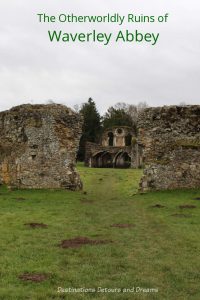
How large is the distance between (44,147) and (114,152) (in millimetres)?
36823

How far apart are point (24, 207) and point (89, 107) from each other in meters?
57.9

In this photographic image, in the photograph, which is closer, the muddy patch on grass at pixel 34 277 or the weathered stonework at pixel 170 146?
the muddy patch on grass at pixel 34 277

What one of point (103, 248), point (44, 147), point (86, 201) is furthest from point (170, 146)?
point (103, 248)

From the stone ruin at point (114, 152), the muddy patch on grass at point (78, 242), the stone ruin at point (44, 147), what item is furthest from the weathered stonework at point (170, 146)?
the stone ruin at point (114, 152)

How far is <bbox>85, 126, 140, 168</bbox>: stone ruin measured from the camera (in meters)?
58.0

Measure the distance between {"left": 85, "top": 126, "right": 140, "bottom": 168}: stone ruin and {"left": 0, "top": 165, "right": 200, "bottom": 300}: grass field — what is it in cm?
3737

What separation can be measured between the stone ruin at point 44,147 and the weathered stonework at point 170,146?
4091mm

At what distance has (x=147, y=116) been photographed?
24.6 m

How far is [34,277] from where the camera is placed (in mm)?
8609

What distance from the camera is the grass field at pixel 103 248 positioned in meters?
8.18

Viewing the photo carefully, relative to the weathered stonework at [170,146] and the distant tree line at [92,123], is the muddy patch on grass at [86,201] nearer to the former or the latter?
the weathered stonework at [170,146]

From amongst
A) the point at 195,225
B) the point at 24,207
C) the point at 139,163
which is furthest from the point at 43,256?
the point at 139,163

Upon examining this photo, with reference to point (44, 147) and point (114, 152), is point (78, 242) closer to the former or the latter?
point (44, 147)

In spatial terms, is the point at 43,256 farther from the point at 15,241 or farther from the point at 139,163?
the point at 139,163
